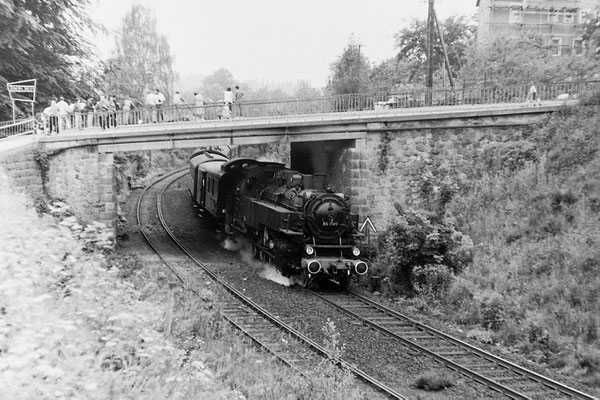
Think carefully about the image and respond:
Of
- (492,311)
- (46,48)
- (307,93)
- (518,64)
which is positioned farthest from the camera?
(307,93)

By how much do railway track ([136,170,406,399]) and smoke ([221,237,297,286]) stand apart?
148 centimetres

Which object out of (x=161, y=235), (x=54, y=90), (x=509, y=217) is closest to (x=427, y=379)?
(x=509, y=217)

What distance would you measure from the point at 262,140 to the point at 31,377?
611 inches

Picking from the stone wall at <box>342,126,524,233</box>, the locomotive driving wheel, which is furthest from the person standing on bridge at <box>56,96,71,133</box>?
the locomotive driving wheel

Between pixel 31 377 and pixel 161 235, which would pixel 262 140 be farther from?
pixel 31 377

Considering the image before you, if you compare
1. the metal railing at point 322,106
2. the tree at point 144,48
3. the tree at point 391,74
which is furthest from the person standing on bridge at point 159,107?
the tree at point 144,48

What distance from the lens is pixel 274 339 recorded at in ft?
39.0

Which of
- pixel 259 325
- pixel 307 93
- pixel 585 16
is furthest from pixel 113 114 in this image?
pixel 307 93

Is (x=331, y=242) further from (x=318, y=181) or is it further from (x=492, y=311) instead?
(x=492, y=311)

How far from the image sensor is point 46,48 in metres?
26.0

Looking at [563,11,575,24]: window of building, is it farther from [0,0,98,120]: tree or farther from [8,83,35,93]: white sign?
[8,83,35,93]: white sign

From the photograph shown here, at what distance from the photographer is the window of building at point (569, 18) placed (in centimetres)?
4409

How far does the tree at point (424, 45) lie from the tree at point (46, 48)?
20806 millimetres

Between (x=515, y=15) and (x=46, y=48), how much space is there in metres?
32.4
